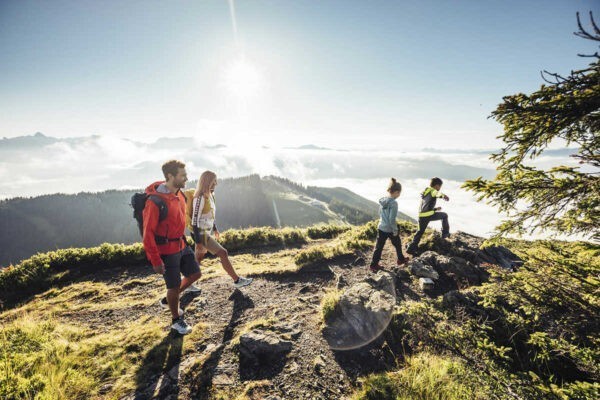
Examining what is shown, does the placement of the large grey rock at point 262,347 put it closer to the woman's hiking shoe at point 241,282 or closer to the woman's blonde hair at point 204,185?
the woman's hiking shoe at point 241,282

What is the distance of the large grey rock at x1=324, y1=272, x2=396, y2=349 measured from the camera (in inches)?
191

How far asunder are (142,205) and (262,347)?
3665 mm

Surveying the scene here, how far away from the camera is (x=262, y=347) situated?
4.47 meters

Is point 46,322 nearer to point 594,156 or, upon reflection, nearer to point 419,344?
point 419,344

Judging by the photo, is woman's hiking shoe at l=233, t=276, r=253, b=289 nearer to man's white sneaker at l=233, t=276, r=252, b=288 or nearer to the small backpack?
man's white sneaker at l=233, t=276, r=252, b=288

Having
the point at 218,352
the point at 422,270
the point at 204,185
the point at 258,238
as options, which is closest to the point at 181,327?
the point at 218,352

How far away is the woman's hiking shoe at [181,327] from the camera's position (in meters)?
5.20

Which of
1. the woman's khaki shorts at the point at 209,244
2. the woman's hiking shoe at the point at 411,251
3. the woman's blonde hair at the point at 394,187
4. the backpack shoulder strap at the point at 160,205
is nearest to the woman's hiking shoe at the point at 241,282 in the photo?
the woman's khaki shorts at the point at 209,244

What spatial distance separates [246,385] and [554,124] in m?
5.69

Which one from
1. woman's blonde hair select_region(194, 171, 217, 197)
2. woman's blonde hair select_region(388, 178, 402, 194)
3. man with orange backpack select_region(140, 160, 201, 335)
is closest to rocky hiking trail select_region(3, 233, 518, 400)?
man with orange backpack select_region(140, 160, 201, 335)

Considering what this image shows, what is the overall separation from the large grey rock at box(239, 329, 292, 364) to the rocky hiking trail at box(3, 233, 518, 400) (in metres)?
0.02

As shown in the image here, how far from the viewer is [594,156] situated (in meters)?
2.98

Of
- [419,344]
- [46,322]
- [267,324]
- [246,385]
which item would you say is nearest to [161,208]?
[267,324]

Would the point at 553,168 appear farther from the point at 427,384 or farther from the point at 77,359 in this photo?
the point at 77,359
